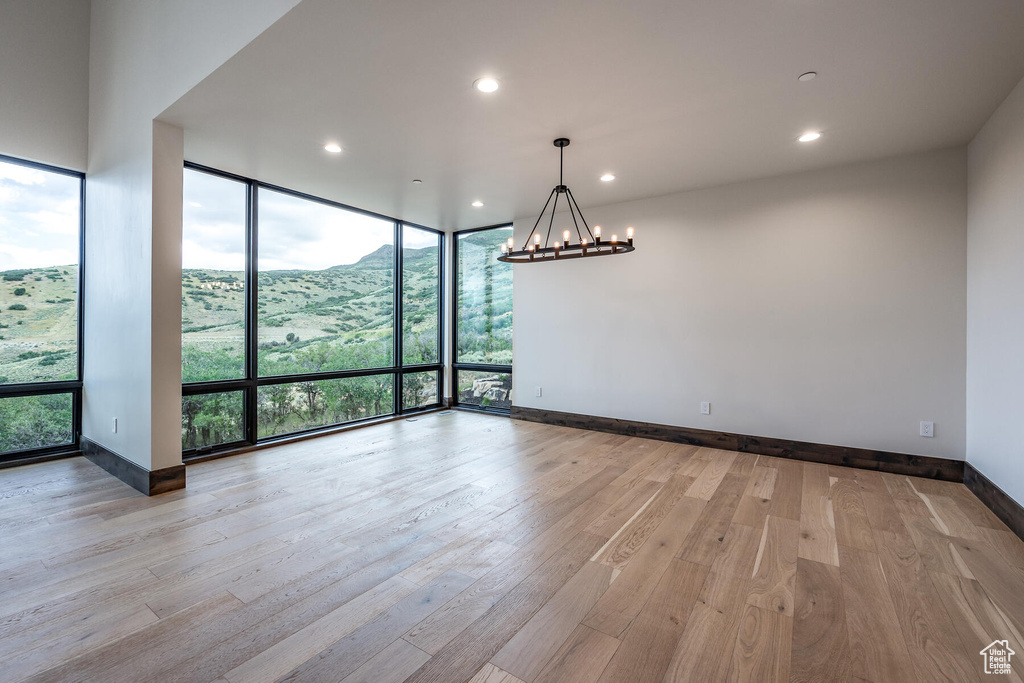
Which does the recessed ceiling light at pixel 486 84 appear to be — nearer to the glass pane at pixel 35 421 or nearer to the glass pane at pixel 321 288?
the glass pane at pixel 321 288

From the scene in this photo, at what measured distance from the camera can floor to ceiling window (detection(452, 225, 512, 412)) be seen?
6223mm

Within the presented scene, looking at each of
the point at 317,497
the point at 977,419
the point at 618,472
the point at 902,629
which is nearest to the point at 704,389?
the point at 618,472

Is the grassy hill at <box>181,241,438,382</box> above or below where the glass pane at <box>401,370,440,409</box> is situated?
above

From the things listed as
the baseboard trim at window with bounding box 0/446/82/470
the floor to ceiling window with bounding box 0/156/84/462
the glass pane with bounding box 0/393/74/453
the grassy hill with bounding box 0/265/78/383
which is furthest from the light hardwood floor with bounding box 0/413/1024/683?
the grassy hill with bounding box 0/265/78/383

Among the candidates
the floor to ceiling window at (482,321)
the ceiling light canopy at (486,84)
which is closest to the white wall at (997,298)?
the ceiling light canopy at (486,84)

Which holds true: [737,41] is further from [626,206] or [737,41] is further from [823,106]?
[626,206]

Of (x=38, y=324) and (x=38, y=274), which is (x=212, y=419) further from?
(x=38, y=274)

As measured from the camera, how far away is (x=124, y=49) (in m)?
3.45

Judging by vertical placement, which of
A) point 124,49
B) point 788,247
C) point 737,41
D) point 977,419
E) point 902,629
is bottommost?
point 902,629

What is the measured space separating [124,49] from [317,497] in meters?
3.76

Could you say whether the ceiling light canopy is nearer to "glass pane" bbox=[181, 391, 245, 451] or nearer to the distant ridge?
the distant ridge

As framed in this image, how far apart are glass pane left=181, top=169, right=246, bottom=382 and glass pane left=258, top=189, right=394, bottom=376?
221mm

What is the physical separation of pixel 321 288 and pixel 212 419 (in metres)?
1.77

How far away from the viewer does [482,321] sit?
643 centimetres
